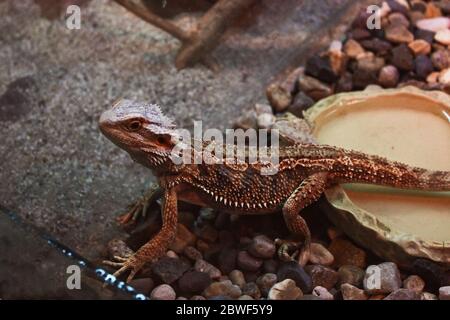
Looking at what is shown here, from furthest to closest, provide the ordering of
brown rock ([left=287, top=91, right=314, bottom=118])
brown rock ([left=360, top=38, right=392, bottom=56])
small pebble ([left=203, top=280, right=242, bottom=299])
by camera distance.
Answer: brown rock ([left=360, top=38, right=392, bottom=56])
brown rock ([left=287, top=91, right=314, bottom=118])
small pebble ([left=203, top=280, right=242, bottom=299])

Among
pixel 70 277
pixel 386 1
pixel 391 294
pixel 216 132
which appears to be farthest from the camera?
pixel 386 1

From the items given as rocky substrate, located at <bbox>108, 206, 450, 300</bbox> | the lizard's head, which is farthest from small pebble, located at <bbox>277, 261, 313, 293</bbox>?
the lizard's head

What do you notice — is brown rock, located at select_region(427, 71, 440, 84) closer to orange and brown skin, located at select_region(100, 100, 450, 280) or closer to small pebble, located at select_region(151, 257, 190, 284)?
orange and brown skin, located at select_region(100, 100, 450, 280)

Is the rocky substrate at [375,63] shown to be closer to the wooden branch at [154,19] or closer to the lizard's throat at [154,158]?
the wooden branch at [154,19]

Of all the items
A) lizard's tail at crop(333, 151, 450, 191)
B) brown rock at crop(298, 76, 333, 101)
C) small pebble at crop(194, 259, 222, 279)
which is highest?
brown rock at crop(298, 76, 333, 101)

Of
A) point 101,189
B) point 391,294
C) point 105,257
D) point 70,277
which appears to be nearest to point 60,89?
point 101,189

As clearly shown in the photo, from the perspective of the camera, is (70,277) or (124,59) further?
(124,59)
